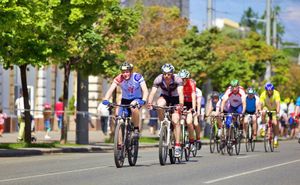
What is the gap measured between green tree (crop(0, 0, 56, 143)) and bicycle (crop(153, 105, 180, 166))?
5.15m

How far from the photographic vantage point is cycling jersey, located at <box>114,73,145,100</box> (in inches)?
770

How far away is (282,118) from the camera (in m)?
49.5

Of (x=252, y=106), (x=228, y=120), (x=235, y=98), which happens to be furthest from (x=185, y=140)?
(x=252, y=106)

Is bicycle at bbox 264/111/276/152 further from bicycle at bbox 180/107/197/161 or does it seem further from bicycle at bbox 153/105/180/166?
bicycle at bbox 153/105/180/166

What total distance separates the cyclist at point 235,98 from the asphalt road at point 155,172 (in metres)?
2.99

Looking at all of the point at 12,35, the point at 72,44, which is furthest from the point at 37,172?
the point at 72,44

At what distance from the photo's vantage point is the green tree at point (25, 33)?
2348cm

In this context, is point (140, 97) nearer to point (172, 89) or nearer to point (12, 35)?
point (172, 89)

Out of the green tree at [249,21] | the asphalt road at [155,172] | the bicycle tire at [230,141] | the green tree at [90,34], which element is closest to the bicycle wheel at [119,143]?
the asphalt road at [155,172]

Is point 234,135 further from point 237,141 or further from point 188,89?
point 188,89

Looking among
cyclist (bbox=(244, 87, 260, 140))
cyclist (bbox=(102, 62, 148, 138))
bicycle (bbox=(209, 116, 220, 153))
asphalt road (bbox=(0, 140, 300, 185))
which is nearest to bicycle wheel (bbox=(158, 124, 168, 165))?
asphalt road (bbox=(0, 140, 300, 185))

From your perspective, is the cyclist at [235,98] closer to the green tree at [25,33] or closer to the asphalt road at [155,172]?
the asphalt road at [155,172]

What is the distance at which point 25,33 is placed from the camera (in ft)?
84.4

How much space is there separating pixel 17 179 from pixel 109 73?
16.9 m
